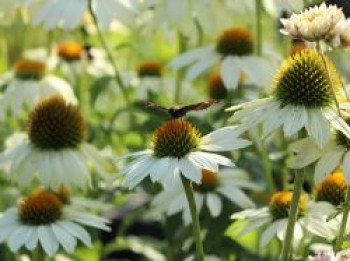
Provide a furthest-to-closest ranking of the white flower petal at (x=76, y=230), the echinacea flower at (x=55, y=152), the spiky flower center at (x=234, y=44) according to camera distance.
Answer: the spiky flower center at (x=234, y=44), the echinacea flower at (x=55, y=152), the white flower petal at (x=76, y=230)

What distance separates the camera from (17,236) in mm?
1802

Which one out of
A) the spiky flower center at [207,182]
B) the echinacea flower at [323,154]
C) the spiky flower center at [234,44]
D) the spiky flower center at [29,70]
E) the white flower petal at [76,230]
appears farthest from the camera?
the spiky flower center at [29,70]

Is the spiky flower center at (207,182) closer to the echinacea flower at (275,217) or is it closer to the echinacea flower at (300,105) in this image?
the echinacea flower at (275,217)

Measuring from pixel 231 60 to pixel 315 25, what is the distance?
100 cm

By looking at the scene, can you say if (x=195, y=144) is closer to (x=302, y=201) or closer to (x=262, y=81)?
(x=302, y=201)

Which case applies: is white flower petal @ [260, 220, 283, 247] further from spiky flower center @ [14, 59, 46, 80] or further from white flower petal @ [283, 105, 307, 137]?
spiky flower center @ [14, 59, 46, 80]

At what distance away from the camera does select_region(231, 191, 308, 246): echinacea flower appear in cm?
179

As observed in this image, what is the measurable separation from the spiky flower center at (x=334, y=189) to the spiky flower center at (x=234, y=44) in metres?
0.67

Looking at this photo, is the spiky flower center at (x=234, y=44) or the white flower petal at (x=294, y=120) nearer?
the white flower petal at (x=294, y=120)

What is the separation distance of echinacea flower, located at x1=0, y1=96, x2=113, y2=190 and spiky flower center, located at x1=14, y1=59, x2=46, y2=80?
52 cm

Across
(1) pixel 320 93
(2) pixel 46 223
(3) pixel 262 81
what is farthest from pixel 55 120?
(1) pixel 320 93

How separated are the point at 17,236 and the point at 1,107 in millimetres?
795

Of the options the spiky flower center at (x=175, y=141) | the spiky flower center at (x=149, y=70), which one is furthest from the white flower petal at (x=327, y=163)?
the spiky flower center at (x=149, y=70)

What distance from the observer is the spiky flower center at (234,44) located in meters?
2.46
